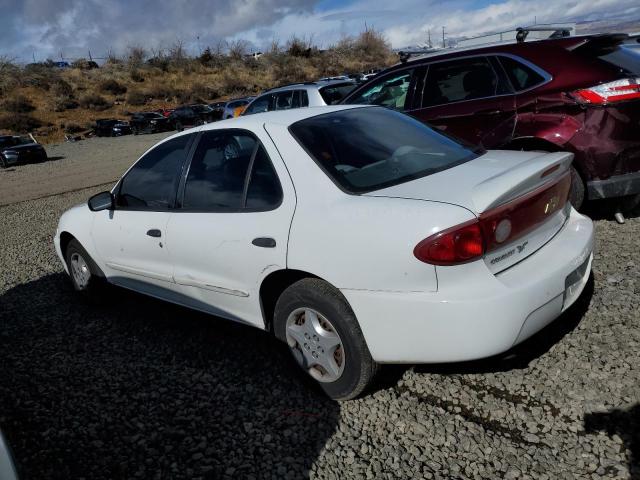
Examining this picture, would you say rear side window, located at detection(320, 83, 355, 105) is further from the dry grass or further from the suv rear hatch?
the dry grass

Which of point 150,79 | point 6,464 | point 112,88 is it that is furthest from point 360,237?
point 150,79

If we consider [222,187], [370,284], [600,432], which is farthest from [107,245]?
[600,432]

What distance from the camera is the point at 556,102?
4.52m

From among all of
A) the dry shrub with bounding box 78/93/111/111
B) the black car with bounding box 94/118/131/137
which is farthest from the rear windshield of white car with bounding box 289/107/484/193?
the dry shrub with bounding box 78/93/111/111

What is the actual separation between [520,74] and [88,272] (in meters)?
4.19

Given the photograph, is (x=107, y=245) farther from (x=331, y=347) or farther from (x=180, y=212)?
(x=331, y=347)

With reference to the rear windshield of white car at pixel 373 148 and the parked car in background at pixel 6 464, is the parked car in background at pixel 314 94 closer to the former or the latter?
the rear windshield of white car at pixel 373 148

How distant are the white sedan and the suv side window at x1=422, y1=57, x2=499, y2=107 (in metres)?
1.84

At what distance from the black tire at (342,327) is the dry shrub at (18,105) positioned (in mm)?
46097

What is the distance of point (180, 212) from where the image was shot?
3.52m

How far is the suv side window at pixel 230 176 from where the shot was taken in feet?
10.00

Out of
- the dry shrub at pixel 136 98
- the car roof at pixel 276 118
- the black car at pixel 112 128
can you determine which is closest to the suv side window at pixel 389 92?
the car roof at pixel 276 118

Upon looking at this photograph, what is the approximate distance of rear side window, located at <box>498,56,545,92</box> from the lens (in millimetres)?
4707

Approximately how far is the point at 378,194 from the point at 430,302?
603 millimetres
